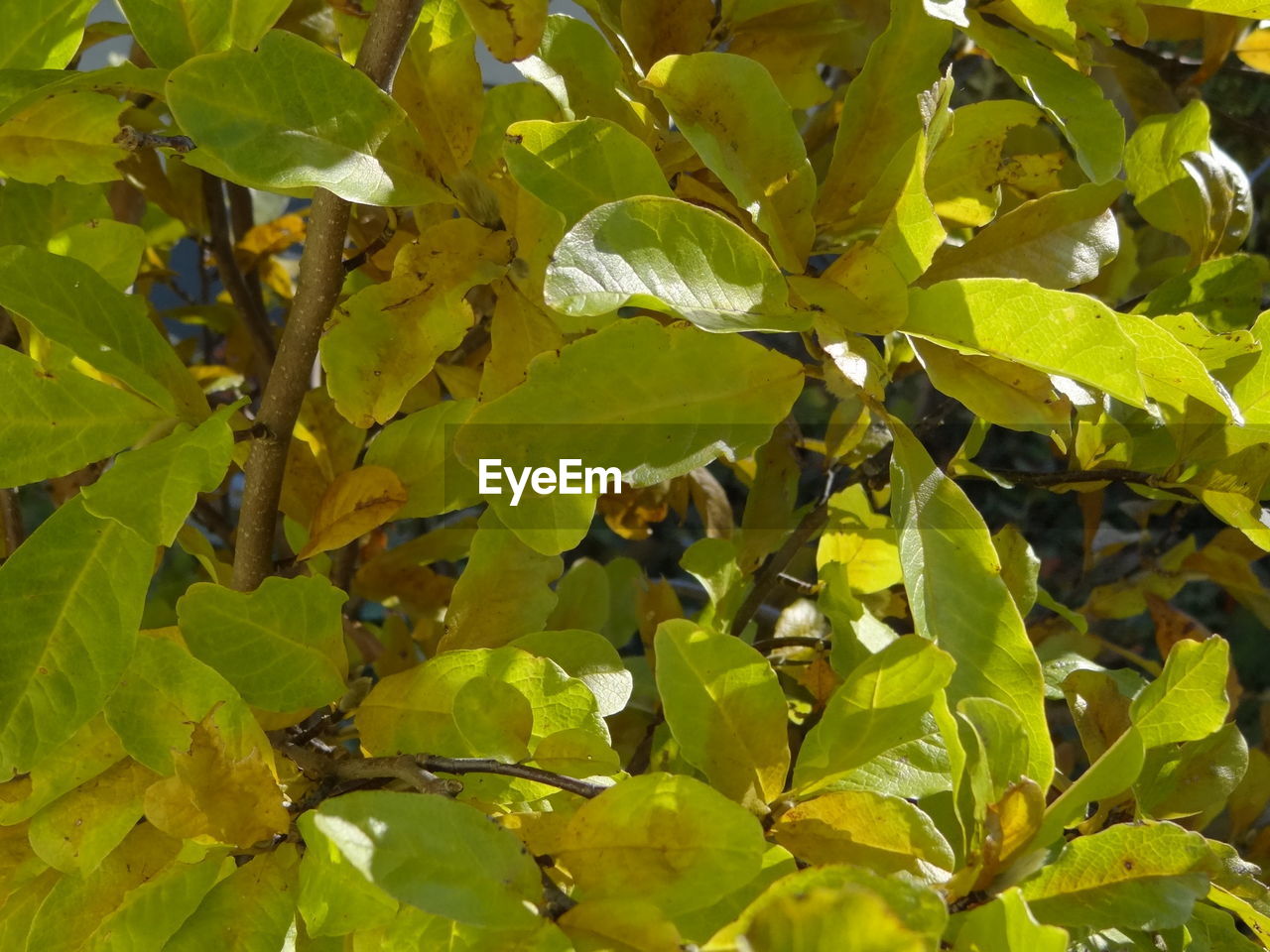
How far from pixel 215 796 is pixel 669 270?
0.84ft

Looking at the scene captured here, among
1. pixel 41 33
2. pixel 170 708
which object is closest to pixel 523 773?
pixel 170 708

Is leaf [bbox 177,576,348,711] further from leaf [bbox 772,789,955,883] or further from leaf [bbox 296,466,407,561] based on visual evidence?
leaf [bbox 772,789,955,883]

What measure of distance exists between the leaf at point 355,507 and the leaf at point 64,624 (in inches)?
3.6

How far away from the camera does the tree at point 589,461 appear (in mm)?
363

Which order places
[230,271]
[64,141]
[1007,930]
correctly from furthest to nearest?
[230,271], [64,141], [1007,930]

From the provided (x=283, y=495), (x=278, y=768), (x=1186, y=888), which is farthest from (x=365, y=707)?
(x=1186, y=888)

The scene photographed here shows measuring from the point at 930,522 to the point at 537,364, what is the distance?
0.53ft

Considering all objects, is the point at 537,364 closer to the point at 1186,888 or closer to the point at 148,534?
the point at 148,534

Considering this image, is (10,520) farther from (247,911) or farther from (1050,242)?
(1050,242)

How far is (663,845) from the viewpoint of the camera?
1.18 ft

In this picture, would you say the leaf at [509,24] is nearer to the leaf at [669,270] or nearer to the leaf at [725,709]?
the leaf at [669,270]

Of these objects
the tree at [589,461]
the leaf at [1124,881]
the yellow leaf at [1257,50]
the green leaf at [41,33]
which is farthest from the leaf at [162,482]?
the yellow leaf at [1257,50]

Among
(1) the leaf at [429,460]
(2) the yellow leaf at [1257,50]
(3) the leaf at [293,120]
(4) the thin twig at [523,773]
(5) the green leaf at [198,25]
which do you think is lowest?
(4) the thin twig at [523,773]

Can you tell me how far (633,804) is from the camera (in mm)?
368
